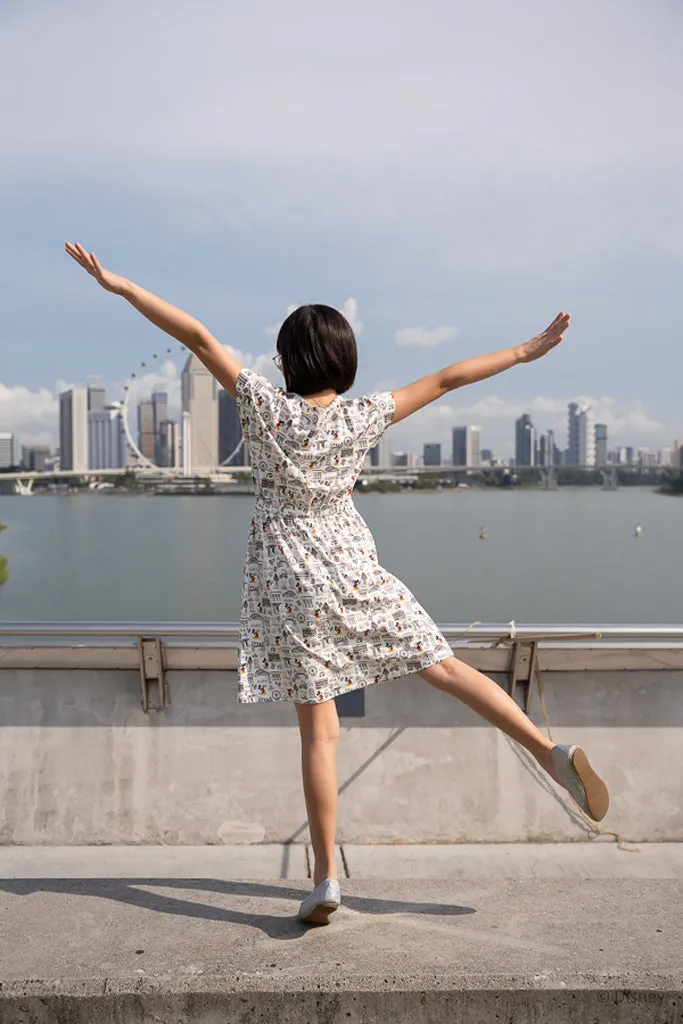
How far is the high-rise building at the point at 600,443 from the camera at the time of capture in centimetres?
3752

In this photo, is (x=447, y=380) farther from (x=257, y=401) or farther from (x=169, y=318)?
(x=169, y=318)

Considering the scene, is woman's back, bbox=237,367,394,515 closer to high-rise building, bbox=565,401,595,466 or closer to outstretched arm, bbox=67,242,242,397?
outstretched arm, bbox=67,242,242,397

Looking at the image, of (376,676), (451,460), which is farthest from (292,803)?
(451,460)

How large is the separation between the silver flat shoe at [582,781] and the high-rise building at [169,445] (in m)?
38.9

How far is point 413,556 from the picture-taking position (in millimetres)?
46531

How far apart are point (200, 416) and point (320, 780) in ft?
80.3

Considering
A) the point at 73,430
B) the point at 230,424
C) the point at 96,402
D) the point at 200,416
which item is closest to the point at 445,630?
the point at 230,424

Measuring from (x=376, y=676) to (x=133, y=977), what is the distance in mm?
685

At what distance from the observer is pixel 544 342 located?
2.10 meters

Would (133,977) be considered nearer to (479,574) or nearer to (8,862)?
(8,862)

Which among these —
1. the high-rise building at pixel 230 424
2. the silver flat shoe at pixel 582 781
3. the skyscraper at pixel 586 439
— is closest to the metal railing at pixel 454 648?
the high-rise building at pixel 230 424

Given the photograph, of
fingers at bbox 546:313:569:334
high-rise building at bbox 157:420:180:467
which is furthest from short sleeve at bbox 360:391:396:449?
high-rise building at bbox 157:420:180:467

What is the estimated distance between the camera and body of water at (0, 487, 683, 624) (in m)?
36.5

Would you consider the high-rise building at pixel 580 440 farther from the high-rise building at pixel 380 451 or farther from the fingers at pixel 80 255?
the fingers at pixel 80 255
